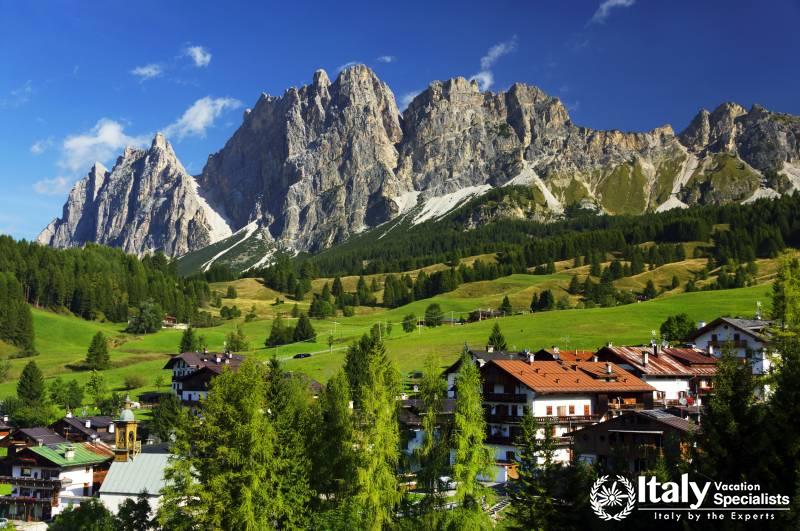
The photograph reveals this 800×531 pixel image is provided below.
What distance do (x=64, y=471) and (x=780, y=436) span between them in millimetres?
64478

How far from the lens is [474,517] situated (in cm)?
4366

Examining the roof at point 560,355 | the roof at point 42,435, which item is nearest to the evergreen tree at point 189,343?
the roof at point 42,435

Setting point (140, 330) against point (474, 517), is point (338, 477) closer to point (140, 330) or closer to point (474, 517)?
point (474, 517)

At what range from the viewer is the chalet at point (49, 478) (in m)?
68.4

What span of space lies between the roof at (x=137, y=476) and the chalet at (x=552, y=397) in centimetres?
3147

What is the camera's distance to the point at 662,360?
90062mm

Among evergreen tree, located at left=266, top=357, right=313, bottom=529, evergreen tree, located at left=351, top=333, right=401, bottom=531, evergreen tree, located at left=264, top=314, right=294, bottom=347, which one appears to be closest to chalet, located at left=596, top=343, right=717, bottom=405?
evergreen tree, located at left=351, top=333, right=401, bottom=531

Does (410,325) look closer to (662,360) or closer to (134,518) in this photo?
(662,360)

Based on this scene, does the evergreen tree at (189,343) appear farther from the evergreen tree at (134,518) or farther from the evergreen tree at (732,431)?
the evergreen tree at (732,431)

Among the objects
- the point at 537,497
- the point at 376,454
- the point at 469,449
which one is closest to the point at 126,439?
the point at 376,454

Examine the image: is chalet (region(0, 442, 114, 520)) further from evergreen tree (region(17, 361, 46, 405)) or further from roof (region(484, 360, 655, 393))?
evergreen tree (region(17, 361, 46, 405))

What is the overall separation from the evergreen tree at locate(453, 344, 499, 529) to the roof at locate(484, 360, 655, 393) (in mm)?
25538

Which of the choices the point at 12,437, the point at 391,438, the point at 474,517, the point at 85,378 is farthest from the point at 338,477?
the point at 85,378

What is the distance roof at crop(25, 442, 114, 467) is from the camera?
234 ft
